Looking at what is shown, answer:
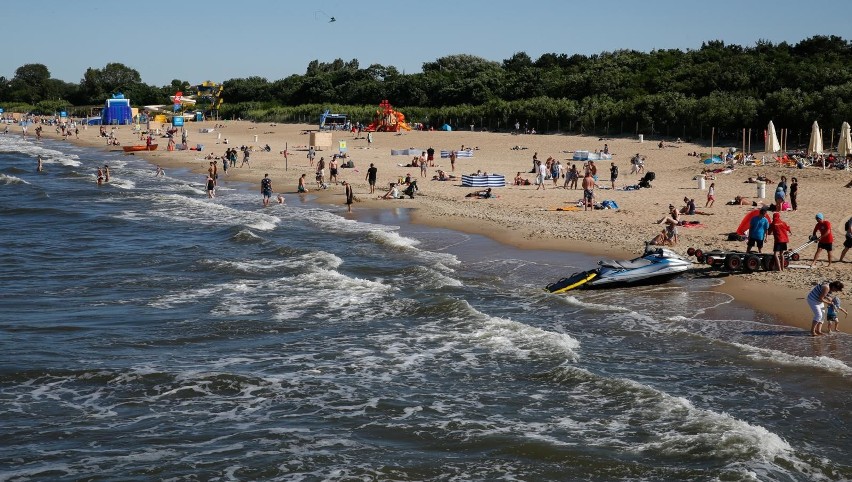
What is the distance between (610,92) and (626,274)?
174 ft

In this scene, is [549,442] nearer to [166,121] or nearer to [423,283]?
[423,283]

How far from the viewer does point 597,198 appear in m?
31.8

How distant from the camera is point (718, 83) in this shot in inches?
2381

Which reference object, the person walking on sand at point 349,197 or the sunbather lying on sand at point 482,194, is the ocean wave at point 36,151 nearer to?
the person walking on sand at point 349,197

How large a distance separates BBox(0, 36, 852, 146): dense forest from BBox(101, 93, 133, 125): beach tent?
12.7 metres

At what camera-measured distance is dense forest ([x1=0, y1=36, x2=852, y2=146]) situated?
51531 mm

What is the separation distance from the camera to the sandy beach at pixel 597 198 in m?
19.0

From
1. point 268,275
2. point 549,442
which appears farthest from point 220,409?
point 268,275

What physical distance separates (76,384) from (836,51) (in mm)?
68991

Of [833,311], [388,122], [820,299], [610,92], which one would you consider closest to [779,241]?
[833,311]

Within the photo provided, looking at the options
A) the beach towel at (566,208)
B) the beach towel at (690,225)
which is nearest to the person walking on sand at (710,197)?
the beach towel at (690,225)

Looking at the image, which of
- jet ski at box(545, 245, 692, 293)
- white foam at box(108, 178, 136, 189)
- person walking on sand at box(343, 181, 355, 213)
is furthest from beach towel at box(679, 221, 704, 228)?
white foam at box(108, 178, 136, 189)

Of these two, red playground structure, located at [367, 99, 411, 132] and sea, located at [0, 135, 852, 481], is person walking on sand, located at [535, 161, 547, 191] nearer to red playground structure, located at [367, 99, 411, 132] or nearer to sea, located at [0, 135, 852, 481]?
sea, located at [0, 135, 852, 481]

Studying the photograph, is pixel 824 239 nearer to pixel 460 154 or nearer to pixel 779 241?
pixel 779 241
